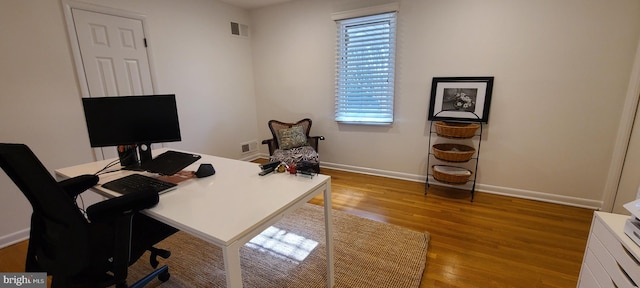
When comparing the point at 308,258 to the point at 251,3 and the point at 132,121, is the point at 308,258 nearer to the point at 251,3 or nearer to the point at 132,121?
the point at 132,121

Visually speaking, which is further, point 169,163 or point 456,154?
point 456,154

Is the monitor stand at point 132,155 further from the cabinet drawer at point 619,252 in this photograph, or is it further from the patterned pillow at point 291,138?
the cabinet drawer at point 619,252

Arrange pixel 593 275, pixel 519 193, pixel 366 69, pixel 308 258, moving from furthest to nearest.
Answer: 1. pixel 366 69
2. pixel 519 193
3. pixel 308 258
4. pixel 593 275

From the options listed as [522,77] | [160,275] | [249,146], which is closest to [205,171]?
[160,275]

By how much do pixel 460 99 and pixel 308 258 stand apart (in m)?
2.32

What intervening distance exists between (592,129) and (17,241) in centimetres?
525

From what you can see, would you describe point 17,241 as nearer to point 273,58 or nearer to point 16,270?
point 16,270

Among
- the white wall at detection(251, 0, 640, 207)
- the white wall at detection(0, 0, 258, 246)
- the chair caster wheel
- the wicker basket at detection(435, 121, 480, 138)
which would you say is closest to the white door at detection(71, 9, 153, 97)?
the white wall at detection(0, 0, 258, 246)

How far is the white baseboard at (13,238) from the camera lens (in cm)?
217

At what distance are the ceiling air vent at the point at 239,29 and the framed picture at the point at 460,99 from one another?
2.87 metres

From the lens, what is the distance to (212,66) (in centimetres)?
369

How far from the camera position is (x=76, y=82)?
96.7 inches

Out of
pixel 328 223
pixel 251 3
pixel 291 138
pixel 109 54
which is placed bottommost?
pixel 328 223

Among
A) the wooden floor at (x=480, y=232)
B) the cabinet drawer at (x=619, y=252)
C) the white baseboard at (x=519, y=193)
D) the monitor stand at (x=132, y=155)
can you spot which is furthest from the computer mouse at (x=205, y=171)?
the white baseboard at (x=519, y=193)
